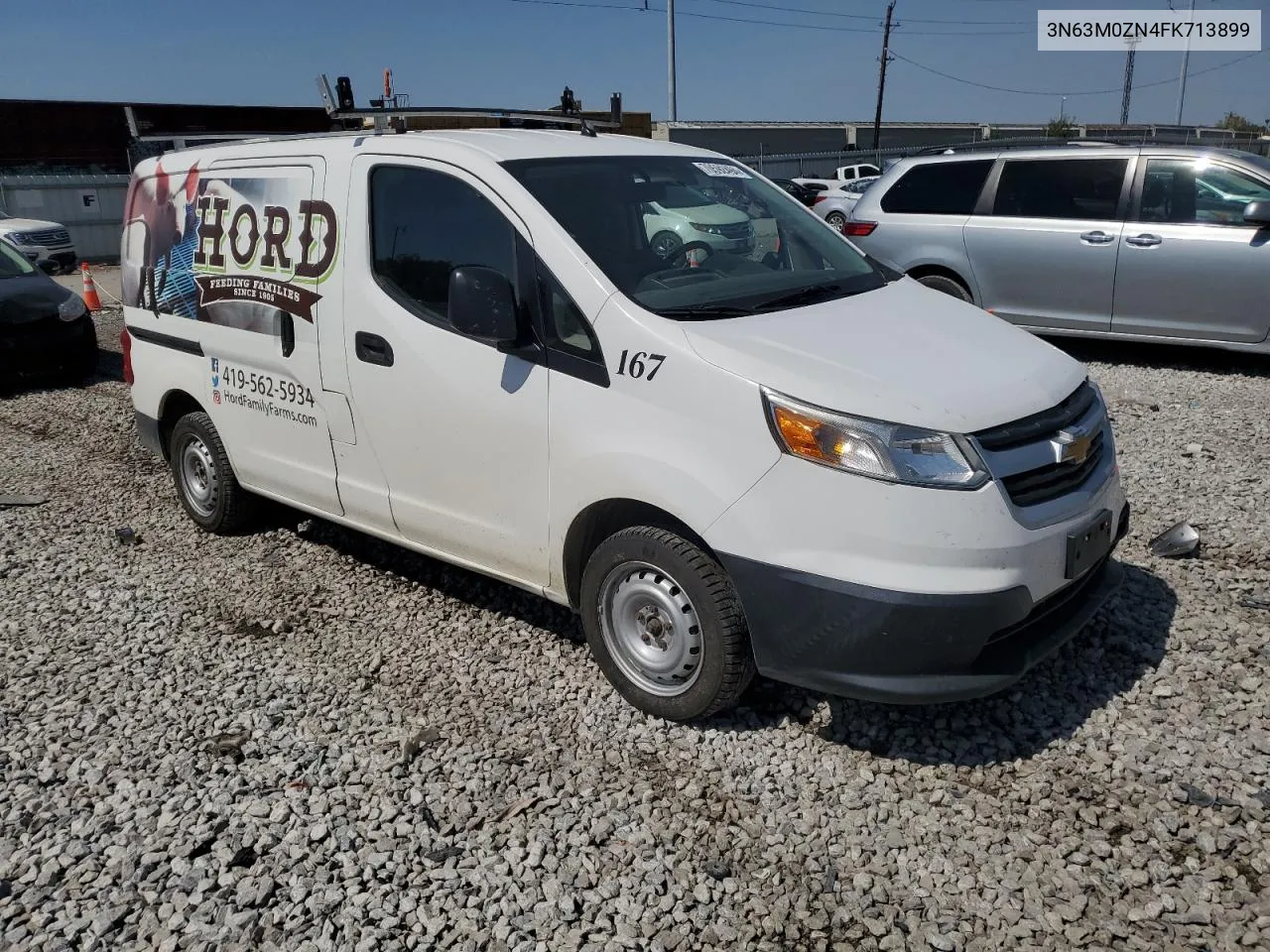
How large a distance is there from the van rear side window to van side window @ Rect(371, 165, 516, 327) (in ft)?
20.6

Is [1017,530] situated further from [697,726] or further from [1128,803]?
[697,726]

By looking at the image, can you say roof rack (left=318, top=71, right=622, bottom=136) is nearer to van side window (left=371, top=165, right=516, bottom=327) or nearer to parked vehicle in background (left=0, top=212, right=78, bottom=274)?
van side window (left=371, top=165, right=516, bottom=327)

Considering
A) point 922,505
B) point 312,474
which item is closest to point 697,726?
point 922,505

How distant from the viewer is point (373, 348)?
13.7 feet

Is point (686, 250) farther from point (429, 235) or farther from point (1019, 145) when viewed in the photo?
point (1019, 145)

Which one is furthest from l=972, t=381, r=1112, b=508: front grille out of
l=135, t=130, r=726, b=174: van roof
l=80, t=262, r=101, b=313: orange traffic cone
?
l=80, t=262, r=101, b=313: orange traffic cone

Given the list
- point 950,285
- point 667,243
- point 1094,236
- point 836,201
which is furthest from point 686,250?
point 836,201

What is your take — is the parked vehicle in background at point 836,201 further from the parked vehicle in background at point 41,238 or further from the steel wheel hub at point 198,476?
the steel wheel hub at point 198,476

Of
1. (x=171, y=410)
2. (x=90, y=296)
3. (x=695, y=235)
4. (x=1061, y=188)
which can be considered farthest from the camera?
(x=90, y=296)

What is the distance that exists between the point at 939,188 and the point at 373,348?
6.68 meters

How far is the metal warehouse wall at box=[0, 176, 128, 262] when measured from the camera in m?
23.6

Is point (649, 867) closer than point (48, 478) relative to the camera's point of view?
Yes

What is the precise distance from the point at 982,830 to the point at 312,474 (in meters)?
3.25

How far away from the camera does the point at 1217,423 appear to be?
6.88 metres
